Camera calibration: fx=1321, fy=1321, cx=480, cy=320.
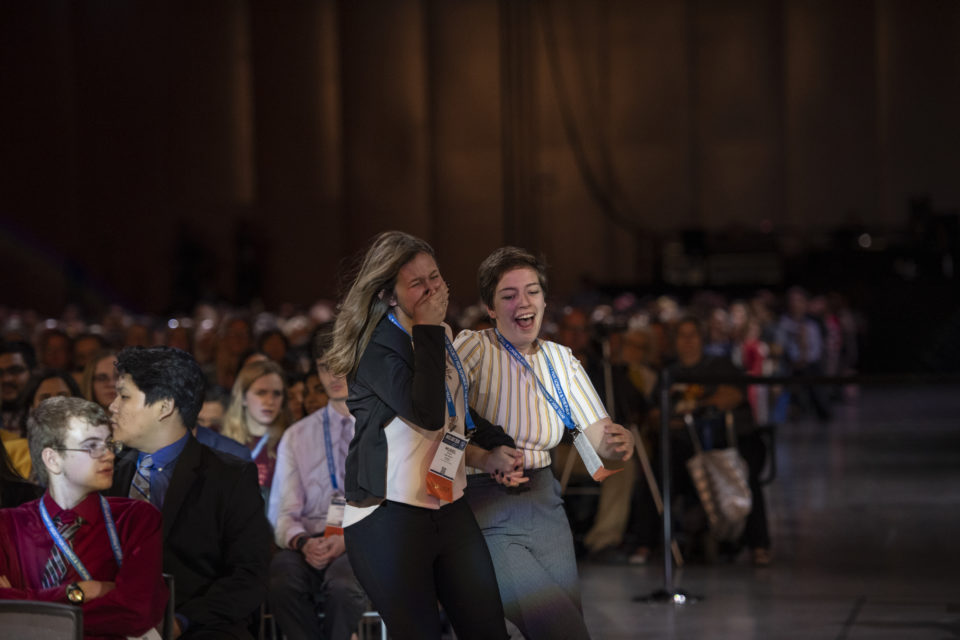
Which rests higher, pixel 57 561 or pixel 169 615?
pixel 57 561

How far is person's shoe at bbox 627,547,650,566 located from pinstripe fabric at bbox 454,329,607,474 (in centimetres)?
422

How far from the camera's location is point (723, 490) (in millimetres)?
7746

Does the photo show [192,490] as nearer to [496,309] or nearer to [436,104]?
[496,309]

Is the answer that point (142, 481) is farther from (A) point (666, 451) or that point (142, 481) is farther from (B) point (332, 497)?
(A) point (666, 451)

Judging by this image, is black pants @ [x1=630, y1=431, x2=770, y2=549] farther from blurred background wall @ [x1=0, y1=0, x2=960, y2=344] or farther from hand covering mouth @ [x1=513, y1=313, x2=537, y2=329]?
blurred background wall @ [x1=0, y1=0, x2=960, y2=344]

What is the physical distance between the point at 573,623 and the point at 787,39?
25.2m

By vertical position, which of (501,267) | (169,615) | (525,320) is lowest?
(169,615)

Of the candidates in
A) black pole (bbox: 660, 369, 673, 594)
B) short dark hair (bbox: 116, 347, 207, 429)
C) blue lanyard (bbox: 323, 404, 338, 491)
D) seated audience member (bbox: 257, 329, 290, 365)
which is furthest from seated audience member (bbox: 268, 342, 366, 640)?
seated audience member (bbox: 257, 329, 290, 365)

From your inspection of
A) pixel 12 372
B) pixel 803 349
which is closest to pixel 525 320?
pixel 12 372

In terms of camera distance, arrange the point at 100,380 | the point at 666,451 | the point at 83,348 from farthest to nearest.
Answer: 1. the point at 83,348
2. the point at 666,451
3. the point at 100,380

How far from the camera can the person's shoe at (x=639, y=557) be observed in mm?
8086

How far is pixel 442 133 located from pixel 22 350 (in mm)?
20972

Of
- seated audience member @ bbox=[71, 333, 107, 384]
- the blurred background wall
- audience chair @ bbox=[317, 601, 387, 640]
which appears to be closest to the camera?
audience chair @ bbox=[317, 601, 387, 640]

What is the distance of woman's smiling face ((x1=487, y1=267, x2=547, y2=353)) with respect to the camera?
3990 millimetres
